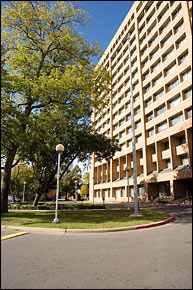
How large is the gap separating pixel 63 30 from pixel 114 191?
137 ft

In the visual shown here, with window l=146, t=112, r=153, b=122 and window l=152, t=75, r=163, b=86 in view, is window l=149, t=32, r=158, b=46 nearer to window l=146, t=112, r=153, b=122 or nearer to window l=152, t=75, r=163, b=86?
window l=152, t=75, r=163, b=86

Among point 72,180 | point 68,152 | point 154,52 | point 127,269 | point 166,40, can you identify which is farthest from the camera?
point 72,180

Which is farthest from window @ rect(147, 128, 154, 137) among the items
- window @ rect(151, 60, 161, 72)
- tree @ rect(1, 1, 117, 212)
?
tree @ rect(1, 1, 117, 212)

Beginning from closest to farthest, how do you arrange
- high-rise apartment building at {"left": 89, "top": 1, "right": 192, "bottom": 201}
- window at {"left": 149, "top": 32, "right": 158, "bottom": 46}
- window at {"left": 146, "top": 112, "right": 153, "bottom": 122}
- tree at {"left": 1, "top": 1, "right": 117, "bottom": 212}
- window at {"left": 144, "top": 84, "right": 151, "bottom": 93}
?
tree at {"left": 1, "top": 1, "right": 117, "bottom": 212} < high-rise apartment building at {"left": 89, "top": 1, "right": 192, "bottom": 201} < window at {"left": 146, "top": 112, "right": 153, "bottom": 122} < window at {"left": 149, "top": 32, "right": 158, "bottom": 46} < window at {"left": 144, "top": 84, "right": 151, "bottom": 93}

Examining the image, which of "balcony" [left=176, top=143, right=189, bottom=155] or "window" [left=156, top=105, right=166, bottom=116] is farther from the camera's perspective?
"window" [left=156, top=105, right=166, bottom=116]

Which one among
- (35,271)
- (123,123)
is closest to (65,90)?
(35,271)

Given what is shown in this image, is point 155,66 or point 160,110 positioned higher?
point 155,66

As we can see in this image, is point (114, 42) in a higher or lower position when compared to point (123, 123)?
higher

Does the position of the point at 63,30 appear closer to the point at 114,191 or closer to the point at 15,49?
the point at 15,49

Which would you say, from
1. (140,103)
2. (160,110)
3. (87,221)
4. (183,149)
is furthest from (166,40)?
(183,149)

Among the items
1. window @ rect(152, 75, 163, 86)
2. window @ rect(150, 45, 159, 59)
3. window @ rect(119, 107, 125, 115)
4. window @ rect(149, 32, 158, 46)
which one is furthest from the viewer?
window @ rect(119, 107, 125, 115)

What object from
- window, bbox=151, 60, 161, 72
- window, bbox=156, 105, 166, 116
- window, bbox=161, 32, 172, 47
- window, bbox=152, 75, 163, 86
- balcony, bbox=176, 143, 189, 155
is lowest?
balcony, bbox=176, 143, 189, 155

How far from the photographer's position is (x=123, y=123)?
169 feet

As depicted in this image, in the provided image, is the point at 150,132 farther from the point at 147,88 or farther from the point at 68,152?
the point at 68,152
